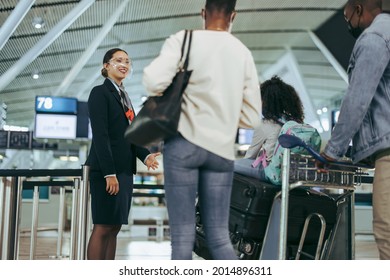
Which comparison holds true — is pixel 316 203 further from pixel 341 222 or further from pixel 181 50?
pixel 181 50

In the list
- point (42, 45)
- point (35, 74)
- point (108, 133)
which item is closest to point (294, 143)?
point (108, 133)

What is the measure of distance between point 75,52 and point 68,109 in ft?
9.54

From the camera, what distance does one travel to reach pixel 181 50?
6.40 ft

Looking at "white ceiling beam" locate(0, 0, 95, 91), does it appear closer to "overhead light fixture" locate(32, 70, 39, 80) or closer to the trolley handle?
"overhead light fixture" locate(32, 70, 39, 80)

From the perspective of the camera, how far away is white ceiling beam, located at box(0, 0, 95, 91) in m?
4.75

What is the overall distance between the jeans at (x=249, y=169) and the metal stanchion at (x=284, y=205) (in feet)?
0.99

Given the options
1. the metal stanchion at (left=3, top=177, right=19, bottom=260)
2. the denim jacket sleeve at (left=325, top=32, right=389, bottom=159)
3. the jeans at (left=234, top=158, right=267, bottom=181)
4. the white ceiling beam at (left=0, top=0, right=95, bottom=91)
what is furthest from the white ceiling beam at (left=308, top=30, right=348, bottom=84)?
the denim jacket sleeve at (left=325, top=32, right=389, bottom=159)

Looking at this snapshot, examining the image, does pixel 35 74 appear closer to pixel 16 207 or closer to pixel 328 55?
pixel 16 207

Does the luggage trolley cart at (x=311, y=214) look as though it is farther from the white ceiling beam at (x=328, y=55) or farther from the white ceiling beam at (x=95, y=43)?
the white ceiling beam at (x=328, y=55)

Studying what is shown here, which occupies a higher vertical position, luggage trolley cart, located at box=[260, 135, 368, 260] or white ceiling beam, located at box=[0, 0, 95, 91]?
white ceiling beam, located at box=[0, 0, 95, 91]

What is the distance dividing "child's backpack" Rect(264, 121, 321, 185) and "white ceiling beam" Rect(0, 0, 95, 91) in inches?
103

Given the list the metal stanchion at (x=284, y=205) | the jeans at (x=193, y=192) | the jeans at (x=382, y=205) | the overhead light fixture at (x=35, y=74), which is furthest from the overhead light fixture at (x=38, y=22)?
the jeans at (x=382, y=205)

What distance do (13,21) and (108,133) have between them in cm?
269

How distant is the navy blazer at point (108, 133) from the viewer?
2.69 meters
